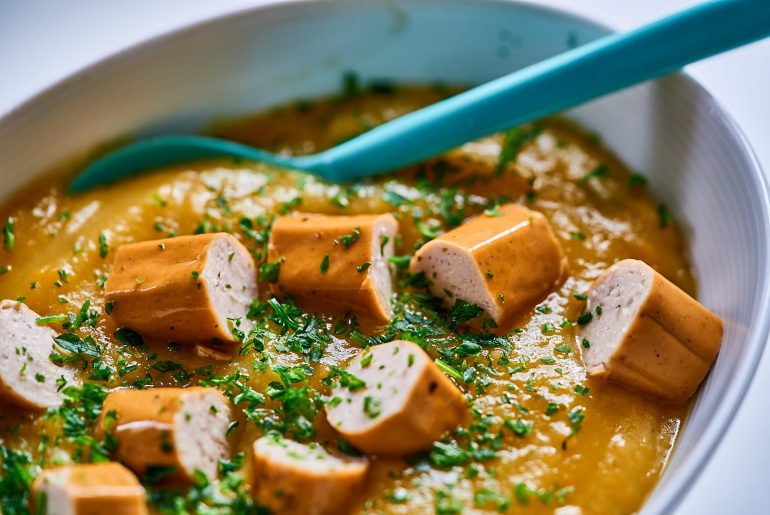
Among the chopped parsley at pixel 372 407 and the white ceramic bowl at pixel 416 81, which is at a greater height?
the white ceramic bowl at pixel 416 81

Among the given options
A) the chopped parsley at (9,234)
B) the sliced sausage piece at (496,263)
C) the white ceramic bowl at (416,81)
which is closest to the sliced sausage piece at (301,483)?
the sliced sausage piece at (496,263)

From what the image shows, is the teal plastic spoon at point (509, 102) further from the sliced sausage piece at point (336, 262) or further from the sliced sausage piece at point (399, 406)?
the sliced sausage piece at point (399, 406)

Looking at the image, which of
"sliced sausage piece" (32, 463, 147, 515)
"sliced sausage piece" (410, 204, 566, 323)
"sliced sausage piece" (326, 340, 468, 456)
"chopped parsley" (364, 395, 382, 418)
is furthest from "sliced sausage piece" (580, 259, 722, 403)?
"sliced sausage piece" (32, 463, 147, 515)

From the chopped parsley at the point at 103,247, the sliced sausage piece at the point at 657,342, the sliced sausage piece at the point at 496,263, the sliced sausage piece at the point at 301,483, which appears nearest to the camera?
the sliced sausage piece at the point at 301,483

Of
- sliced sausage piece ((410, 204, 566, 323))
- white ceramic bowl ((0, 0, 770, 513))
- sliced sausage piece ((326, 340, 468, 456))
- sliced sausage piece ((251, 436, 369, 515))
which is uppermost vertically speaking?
white ceramic bowl ((0, 0, 770, 513))

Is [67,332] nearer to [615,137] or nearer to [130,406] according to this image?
[130,406]

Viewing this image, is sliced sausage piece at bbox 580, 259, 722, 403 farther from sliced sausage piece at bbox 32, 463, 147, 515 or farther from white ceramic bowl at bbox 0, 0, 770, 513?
sliced sausage piece at bbox 32, 463, 147, 515

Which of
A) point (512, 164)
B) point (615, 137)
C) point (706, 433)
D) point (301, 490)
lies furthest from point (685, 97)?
point (301, 490)

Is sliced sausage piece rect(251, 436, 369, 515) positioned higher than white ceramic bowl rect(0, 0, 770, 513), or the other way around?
white ceramic bowl rect(0, 0, 770, 513)
